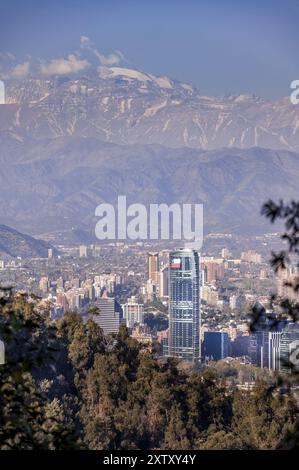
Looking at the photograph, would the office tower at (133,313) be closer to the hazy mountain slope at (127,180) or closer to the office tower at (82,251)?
the office tower at (82,251)

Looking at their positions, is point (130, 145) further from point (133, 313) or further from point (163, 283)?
point (133, 313)

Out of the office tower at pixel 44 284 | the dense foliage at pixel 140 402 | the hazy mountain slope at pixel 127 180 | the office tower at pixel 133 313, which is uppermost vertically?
the hazy mountain slope at pixel 127 180

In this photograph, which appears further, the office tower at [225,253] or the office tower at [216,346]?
the office tower at [225,253]

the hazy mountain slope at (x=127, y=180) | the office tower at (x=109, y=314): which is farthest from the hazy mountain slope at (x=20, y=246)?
the office tower at (x=109, y=314)

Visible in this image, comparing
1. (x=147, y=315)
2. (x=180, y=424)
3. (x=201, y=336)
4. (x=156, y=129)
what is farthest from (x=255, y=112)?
(x=180, y=424)

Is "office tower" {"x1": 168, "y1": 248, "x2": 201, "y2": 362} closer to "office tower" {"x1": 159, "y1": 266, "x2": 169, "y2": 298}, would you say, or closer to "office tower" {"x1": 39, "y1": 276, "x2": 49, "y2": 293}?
"office tower" {"x1": 159, "y1": 266, "x2": 169, "y2": 298}

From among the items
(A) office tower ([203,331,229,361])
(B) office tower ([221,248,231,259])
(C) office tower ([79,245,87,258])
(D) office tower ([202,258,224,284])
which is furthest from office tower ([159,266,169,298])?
(C) office tower ([79,245,87,258])

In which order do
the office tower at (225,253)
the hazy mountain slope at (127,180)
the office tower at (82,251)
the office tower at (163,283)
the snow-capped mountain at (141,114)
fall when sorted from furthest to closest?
the snow-capped mountain at (141,114), the hazy mountain slope at (127,180), the office tower at (82,251), the office tower at (225,253), the office tower at (163,283)

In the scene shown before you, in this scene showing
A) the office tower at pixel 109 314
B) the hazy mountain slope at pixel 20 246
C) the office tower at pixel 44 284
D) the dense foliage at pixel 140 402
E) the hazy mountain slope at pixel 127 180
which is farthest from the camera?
the hazy mountain slope at pixel 127 180
